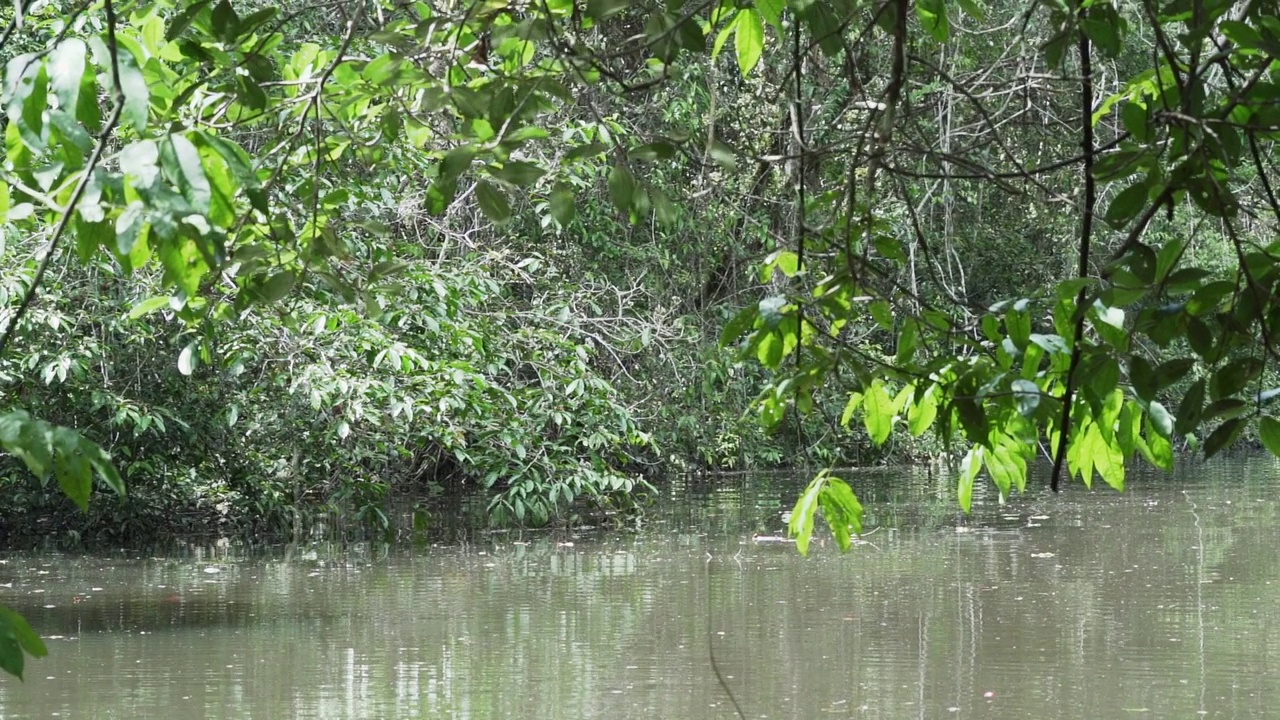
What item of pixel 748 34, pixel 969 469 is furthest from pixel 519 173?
pixel 969 469

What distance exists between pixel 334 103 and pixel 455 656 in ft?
12.3

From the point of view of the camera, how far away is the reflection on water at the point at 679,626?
18.0ft

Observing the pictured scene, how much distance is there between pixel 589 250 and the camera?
44.8ft

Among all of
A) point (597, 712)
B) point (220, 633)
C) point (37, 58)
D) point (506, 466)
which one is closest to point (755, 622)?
point (597, 712)

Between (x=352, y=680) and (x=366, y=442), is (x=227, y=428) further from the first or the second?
(x=352, y=680)

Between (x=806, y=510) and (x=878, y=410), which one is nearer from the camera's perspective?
(x=806, y=510)

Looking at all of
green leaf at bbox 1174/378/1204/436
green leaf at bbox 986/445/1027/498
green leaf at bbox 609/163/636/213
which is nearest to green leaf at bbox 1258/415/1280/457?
green leaf at bbox 1174/378/1204/436

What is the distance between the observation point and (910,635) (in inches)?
258

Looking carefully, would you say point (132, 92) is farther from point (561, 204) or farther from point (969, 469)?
point (969, 469)

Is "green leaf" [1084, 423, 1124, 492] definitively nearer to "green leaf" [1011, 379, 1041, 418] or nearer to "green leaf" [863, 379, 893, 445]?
"green leaf" [1011, 379, 1041, 418]

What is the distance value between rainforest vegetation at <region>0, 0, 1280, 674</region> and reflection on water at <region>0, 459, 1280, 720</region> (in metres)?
0.78

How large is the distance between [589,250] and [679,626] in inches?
281

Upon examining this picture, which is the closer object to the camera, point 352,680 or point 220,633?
point 352,680

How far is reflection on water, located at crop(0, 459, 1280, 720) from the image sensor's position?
216 inches
